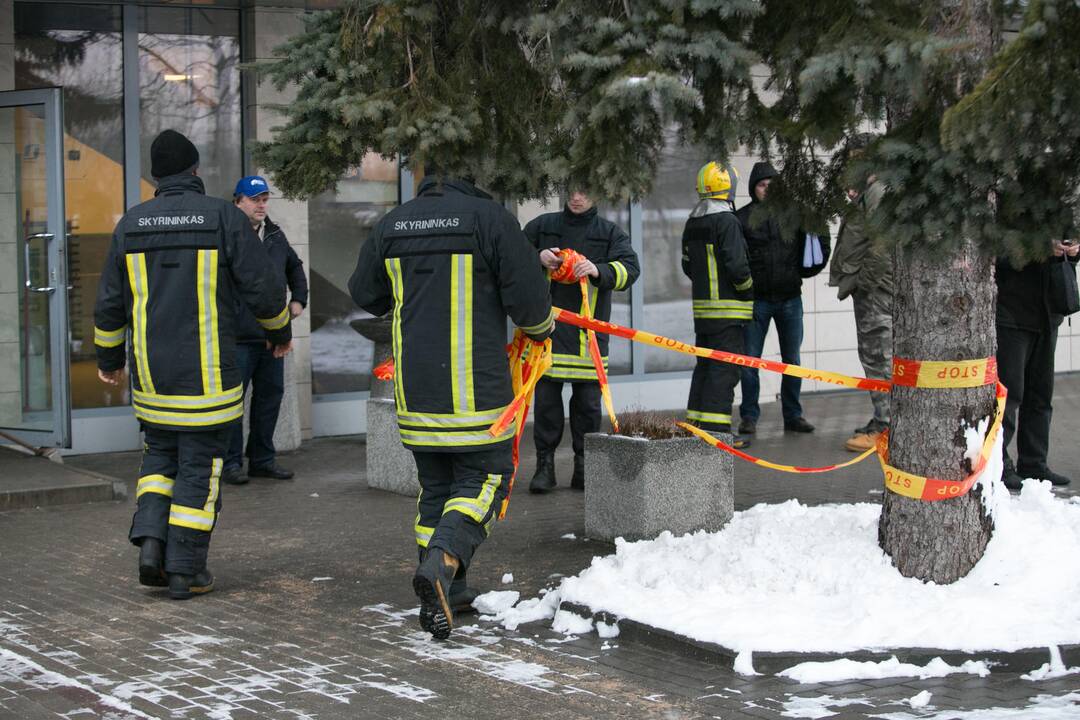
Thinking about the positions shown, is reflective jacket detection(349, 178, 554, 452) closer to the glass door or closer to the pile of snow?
the pile of snow

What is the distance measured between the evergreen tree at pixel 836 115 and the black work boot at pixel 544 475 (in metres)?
2.66

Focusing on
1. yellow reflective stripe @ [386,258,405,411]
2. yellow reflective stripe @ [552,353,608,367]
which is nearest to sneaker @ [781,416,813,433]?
yellow reflective stripe @ [552,353,608,367]

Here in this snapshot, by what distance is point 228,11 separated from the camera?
1185 centimetres

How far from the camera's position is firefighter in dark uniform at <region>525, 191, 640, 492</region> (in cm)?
931

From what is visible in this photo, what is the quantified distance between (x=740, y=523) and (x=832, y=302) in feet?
25.2

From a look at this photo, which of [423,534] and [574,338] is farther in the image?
[574,338]

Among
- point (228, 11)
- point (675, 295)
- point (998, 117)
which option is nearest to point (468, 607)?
point (998, 117)

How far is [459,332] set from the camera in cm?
629

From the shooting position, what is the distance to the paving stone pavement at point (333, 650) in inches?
206

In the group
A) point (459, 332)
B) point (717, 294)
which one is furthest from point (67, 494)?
point (717, 294)

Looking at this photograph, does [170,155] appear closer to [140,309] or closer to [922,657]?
[140,309]

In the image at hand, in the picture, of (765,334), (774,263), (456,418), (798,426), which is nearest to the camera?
(456,418)

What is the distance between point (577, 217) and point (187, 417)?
3264 millimetres

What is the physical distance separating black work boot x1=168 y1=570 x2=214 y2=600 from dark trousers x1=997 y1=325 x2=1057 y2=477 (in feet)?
15.6
